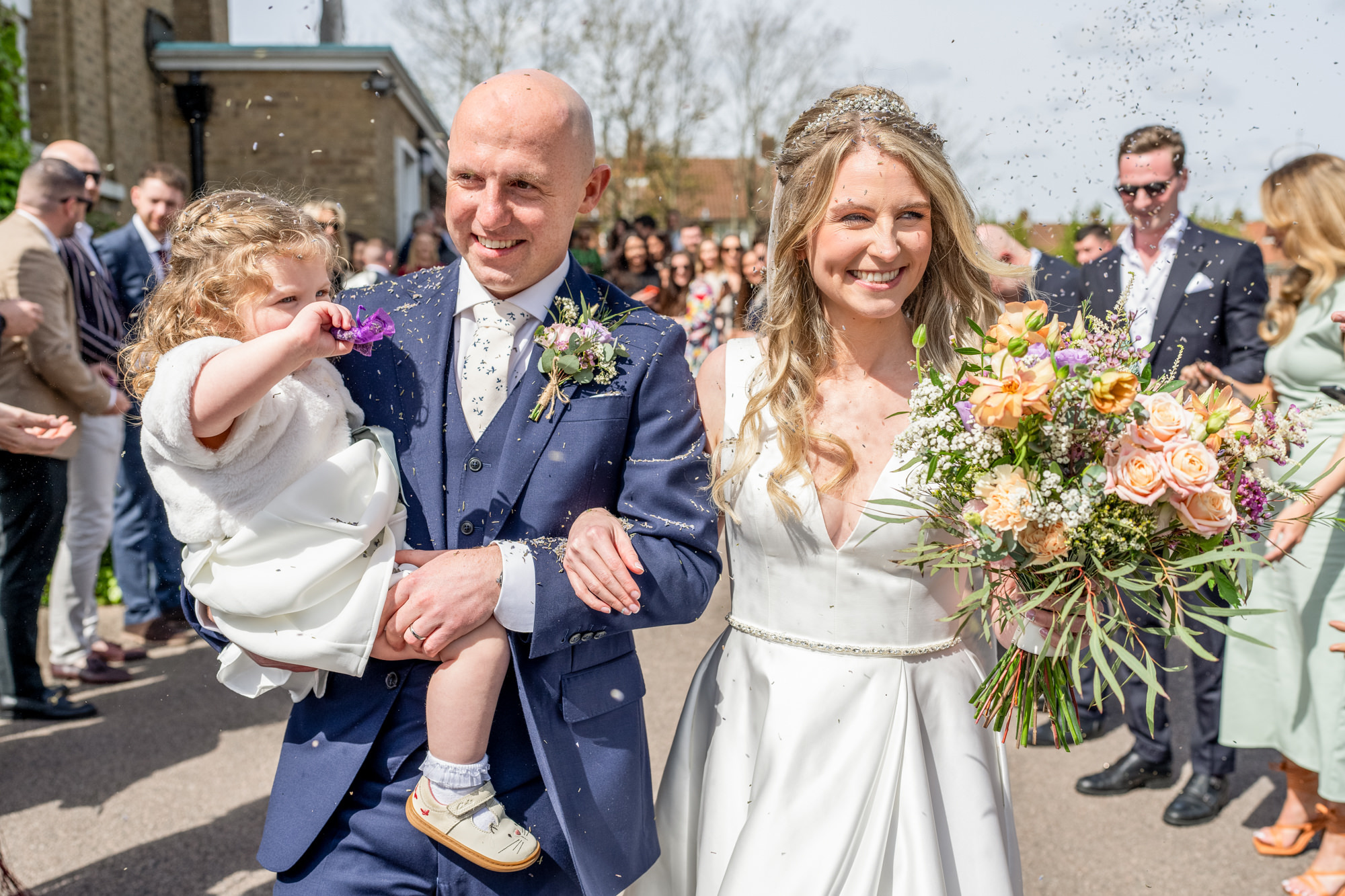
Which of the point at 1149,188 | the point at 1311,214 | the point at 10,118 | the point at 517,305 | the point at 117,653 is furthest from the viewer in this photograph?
the point at 10,118

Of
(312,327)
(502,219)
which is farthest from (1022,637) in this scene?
(312,327)

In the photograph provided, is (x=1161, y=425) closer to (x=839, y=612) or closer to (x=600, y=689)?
(x=839, y=612)

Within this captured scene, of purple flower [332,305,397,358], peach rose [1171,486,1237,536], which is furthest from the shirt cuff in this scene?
peach rose [1171,486,1237,536]

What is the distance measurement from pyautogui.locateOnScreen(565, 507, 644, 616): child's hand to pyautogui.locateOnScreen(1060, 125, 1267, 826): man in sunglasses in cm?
316

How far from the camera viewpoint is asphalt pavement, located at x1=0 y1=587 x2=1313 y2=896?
3699 millimetres

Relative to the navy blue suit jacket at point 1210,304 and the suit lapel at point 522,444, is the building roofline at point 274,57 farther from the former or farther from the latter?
the suit lapel at point 522,444

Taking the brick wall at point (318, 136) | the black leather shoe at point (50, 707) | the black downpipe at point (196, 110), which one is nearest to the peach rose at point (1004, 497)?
the black leather shoe at point (50, 707)

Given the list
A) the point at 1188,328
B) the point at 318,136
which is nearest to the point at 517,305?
the point at 1188,328

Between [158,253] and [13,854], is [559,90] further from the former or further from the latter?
[158,253]

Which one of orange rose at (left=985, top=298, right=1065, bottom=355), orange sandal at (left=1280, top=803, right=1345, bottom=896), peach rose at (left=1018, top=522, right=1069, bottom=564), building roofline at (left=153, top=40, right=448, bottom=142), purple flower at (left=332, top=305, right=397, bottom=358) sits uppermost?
building roofline at (left=153, top=40, right=448, bottom=142)

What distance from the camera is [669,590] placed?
1.95 metres

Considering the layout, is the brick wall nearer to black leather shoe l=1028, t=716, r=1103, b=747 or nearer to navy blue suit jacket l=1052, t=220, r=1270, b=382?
navy blue suit jacket l=1052, t=220, r=1270, b=382

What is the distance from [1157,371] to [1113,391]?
3.00 meters

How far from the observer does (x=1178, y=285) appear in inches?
176
